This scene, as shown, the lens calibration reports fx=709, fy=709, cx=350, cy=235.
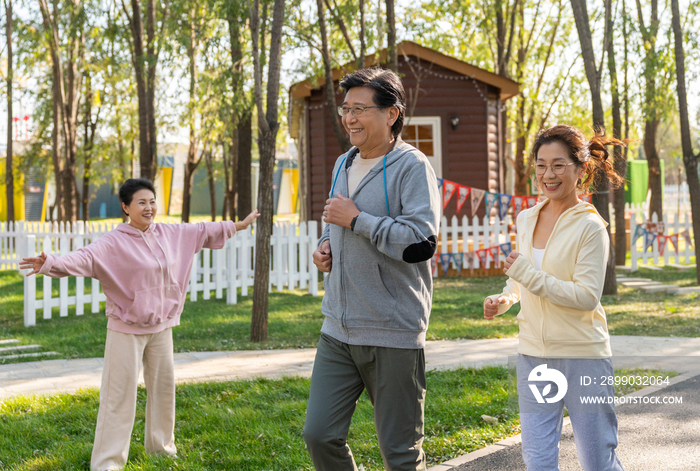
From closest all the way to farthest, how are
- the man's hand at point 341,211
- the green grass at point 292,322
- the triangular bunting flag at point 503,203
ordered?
the man's hand at point 341,211 < the green grass at point 292,322 < the triangular bunting flag at point 503,203

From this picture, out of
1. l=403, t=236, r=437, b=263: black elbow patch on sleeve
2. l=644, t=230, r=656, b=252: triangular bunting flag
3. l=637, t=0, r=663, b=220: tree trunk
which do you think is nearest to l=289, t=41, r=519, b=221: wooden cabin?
l=637, t=0, r=663, b=220: tree trunk

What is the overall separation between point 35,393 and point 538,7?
860 inches

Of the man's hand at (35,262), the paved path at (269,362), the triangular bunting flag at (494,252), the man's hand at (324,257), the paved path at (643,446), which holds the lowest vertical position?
Result: the paved path at (643,446)

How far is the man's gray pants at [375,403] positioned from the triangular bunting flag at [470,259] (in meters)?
12.1

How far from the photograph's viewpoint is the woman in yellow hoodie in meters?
2.86

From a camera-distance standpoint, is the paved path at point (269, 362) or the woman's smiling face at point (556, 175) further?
the paved path at point (269, 362)

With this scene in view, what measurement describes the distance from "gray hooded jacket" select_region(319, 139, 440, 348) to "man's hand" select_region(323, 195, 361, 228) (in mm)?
51

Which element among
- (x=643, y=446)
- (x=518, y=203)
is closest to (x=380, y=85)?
(x=643, y=446)

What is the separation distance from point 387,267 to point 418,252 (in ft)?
0.68

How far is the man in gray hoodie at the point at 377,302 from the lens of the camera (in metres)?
2.86

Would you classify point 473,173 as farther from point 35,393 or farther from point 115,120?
point 115,120

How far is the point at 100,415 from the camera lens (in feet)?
13.6

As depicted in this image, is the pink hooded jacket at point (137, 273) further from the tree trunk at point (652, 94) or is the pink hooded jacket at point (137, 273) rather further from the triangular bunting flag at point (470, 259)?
the tree trunk at point (652, 94)

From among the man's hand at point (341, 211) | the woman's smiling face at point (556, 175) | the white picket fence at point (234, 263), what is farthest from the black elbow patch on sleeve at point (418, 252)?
the white picket fence at point (234, 263)
